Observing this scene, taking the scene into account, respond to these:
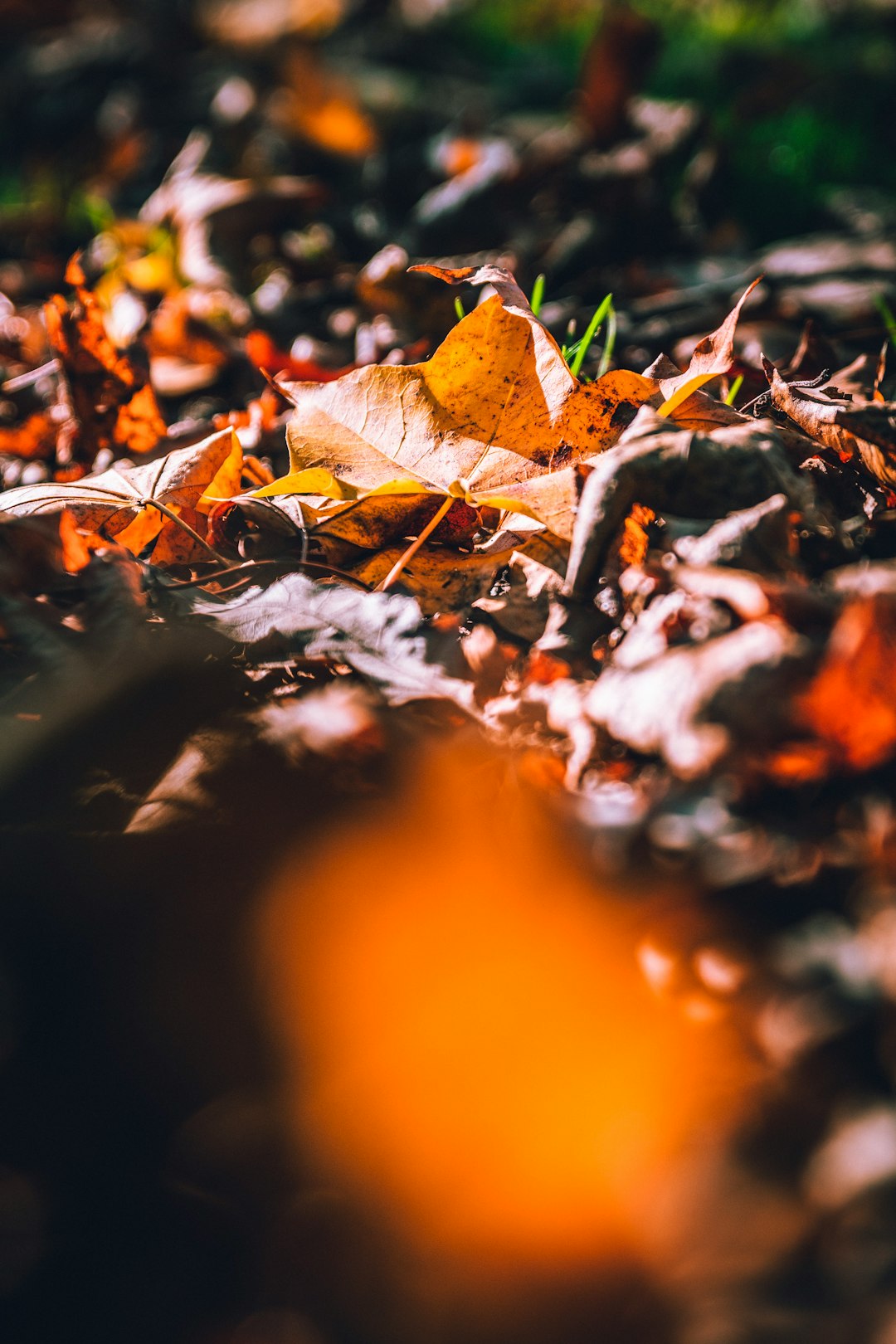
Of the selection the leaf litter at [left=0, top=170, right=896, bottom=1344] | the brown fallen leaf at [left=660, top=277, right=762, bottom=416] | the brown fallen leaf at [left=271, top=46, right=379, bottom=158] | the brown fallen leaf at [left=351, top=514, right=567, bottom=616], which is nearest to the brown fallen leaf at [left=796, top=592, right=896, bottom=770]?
the leaf litter at [left=0, top=170, right=896, bottom=1344]

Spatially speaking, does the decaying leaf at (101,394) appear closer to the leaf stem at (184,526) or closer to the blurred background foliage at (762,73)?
the leaf stem at (184,526)

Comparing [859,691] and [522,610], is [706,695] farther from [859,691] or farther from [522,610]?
[522,610]

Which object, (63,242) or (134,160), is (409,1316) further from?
(134,160)

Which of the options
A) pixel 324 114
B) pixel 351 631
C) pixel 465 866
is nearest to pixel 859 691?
pixel 465 866

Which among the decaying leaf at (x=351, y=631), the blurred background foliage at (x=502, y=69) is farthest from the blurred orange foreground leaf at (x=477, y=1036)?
the blurred background foliage at (x=502, y=69)

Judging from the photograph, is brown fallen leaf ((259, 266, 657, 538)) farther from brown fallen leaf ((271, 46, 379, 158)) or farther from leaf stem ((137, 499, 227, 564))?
brown fallen leaf ((271, 46, 379, 158))
